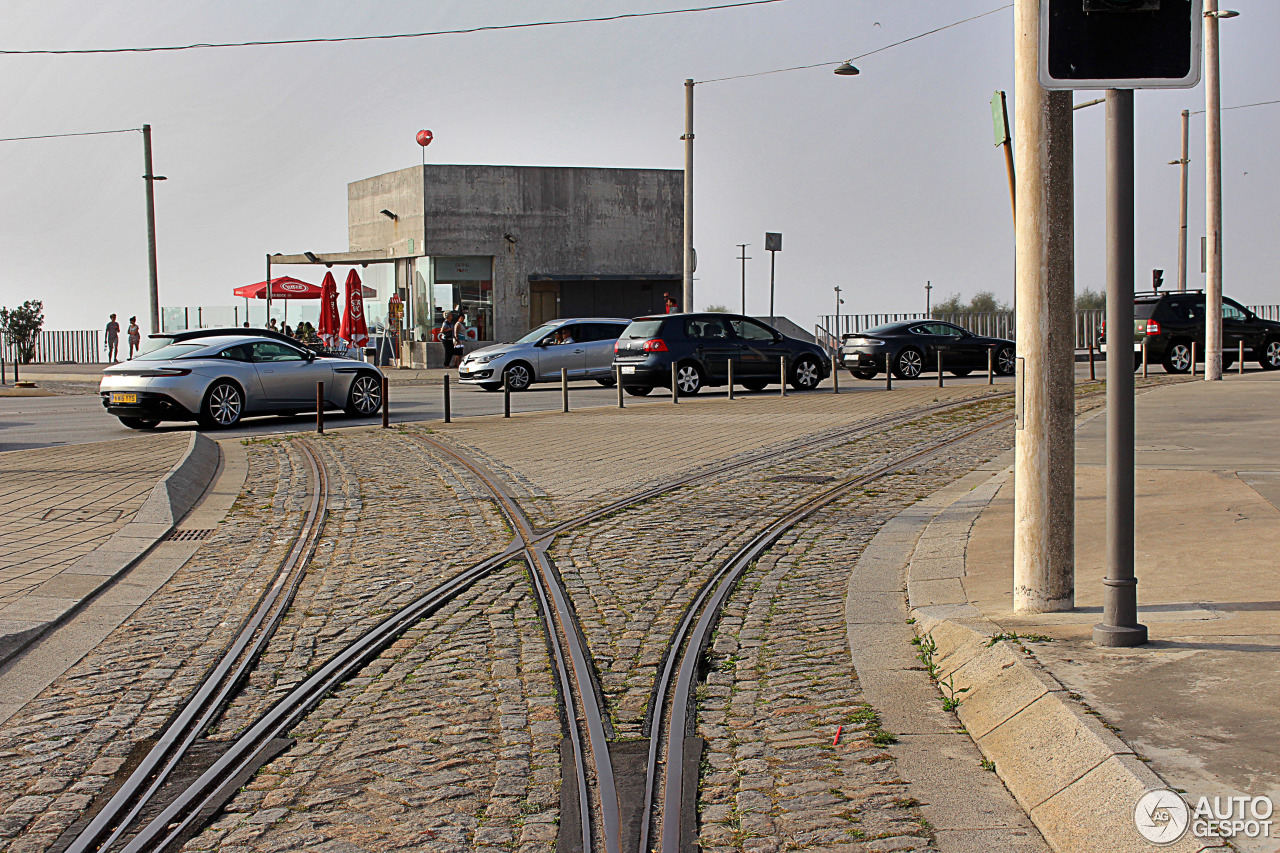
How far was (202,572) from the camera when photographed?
7801 mm

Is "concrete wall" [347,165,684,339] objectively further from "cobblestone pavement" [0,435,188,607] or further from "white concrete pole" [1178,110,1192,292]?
"cobblestone pavement" [0,435,188,607]

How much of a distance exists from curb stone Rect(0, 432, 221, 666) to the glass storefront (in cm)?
2983

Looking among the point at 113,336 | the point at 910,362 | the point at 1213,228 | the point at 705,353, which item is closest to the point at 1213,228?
the point at 1213,228

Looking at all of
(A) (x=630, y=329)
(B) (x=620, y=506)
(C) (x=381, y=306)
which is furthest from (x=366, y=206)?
(B) (x=620, y=506)

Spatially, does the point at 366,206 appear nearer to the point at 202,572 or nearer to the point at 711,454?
the point at 711,454

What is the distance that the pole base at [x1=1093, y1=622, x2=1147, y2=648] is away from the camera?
489 cm

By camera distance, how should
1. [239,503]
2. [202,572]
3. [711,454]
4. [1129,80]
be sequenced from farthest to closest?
[711,454]
[239,503]
[202,572]
[1129,80]

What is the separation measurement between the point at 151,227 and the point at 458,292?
10.2m

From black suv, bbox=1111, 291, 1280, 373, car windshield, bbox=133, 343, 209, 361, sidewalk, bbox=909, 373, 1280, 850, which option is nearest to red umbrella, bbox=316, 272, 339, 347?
car windshield, bbox=133, 343, 209, 361

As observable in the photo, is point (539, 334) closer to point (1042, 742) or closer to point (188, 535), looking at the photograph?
point (188, 535)

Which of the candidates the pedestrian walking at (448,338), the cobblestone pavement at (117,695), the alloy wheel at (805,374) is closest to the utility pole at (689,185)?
the alloy wheel at (805,374)

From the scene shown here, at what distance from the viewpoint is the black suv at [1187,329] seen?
93.1 ft

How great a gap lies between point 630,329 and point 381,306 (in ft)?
75.7

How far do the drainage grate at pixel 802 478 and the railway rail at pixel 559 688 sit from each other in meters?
2.67
